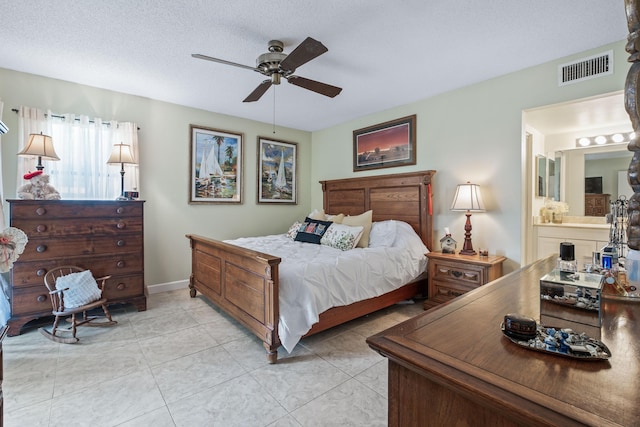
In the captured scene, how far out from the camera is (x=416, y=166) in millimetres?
3863

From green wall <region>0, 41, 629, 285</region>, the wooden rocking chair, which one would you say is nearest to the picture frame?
green wall <region>0, 41, 629, 285</region>

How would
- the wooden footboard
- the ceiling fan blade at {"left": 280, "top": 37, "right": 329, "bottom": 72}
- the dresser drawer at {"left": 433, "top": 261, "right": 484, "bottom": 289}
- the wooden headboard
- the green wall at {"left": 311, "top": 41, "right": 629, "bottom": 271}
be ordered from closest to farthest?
1. the ceiling fan blade at {"left": 280, "top": 37, "right": 329, "bottom": 72}
2. the wooden footboard
3. the green wall at {"left": 311, "top": 41, "right": 629, "bottom": 271}
4. the dresser drawer at {"left": 433, "top": 261, "right": 484, "bottom": 289}
5. the wooden headboard

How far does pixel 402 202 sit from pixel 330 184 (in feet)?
4.65

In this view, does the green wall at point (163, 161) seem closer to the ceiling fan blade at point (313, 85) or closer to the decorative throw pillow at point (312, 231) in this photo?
the decorative throw pillow at point (312, 231)

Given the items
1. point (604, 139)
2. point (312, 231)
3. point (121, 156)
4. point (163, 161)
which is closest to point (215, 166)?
point (163, 161)

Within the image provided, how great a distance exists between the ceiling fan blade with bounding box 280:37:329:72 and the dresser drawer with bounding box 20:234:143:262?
241 cm

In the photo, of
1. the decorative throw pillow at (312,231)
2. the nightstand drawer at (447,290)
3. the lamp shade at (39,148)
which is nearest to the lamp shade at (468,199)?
the nightstand drawer at (447,290)

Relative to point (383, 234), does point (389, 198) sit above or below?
above

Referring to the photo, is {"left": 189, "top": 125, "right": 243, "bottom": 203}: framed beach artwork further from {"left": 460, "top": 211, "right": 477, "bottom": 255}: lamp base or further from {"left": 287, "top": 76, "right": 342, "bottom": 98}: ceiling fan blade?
{"left": 460, "top": 211, "right": 477, "bottom": 255}: lamp base

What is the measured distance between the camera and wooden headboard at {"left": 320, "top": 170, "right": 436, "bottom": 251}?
3604mm

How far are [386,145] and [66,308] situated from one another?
13.2ft

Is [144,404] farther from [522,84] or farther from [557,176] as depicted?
[557,176]

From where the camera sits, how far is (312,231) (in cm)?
375

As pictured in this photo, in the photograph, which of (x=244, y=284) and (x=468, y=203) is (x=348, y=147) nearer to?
(x=468, y=203)
